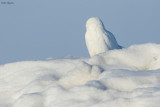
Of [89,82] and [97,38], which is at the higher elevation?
[89,82]

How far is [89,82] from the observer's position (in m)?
5.61

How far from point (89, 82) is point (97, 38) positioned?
6.13 metres

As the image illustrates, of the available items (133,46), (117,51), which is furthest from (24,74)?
(133,46)

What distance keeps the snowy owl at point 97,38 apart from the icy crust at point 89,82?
10.5 feet

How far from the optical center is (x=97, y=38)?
11664mm

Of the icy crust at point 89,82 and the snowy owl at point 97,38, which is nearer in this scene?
the icy crust at point 89,82

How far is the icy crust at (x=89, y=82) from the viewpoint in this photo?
5.08 metres

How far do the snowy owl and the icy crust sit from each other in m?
3.20

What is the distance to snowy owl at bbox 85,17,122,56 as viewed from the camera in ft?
37.3

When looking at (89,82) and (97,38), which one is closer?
(89,82)

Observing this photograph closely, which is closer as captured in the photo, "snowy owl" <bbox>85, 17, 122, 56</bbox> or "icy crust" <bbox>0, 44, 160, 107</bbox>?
"icy crust" <bbox>0, 44, 160, 107</bbox>

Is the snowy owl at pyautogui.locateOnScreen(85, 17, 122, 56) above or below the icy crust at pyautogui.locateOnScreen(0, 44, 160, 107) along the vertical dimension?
below

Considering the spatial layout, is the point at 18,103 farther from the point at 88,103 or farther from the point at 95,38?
the point at 95,38

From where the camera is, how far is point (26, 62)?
7.80 meters
